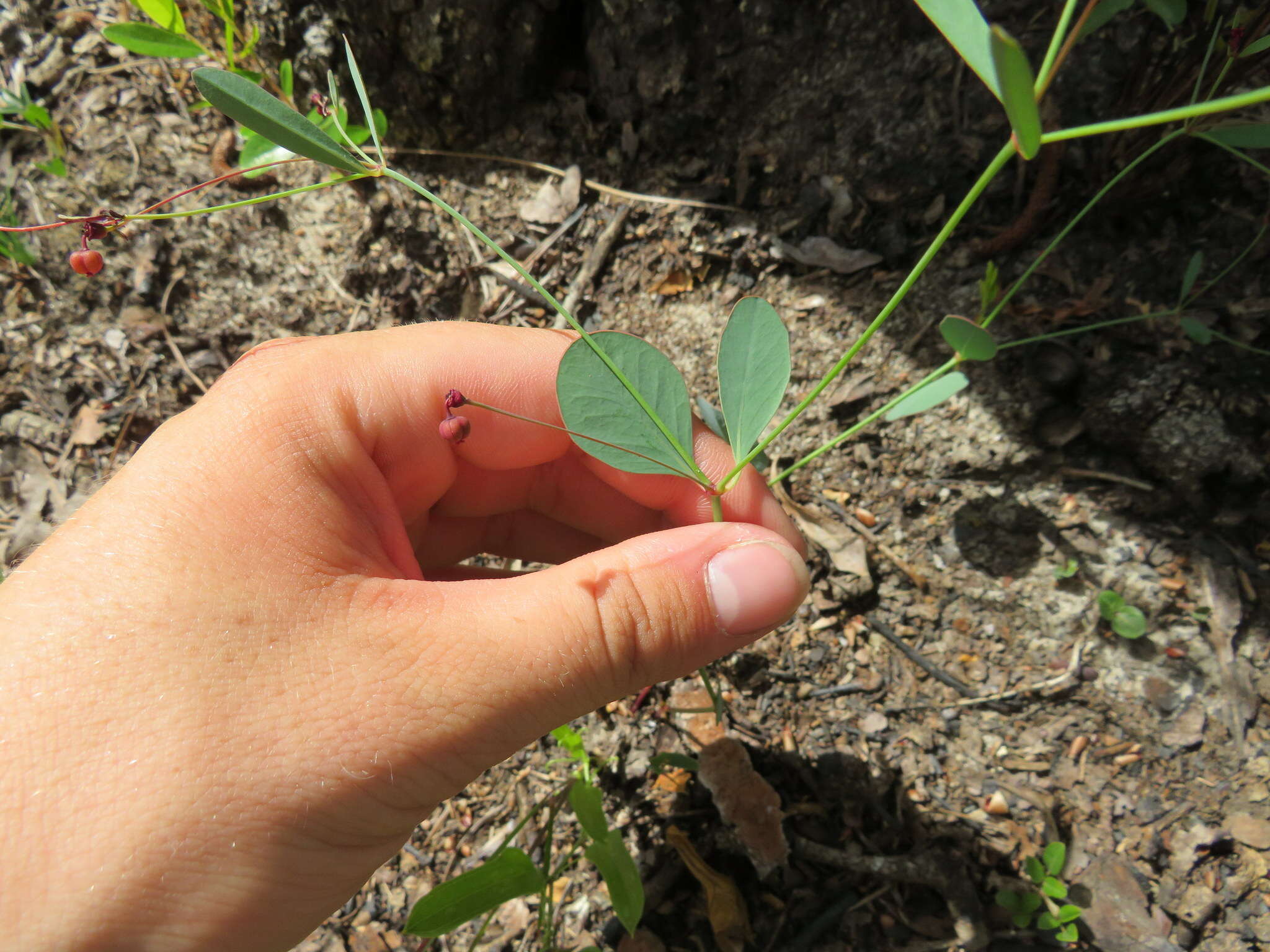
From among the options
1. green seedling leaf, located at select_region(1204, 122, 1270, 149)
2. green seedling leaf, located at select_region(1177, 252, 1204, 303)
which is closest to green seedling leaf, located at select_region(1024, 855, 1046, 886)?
green seedling leaf, located at select_region(1177, 252, 1204, 303)

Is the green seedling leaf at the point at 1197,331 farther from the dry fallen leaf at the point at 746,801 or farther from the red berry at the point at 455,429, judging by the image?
the red berry at the point at 455,429

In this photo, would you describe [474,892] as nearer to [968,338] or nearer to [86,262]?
[86,262]

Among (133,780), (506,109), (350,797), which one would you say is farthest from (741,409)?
(506,109)

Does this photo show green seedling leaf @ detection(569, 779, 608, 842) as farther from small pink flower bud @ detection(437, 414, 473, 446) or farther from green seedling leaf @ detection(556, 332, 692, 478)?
small pink flower bud @ detection(437, 414, 473, 446)

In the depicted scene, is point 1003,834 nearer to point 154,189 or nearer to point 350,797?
point 350,797

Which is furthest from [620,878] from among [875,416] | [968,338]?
[968,338]
